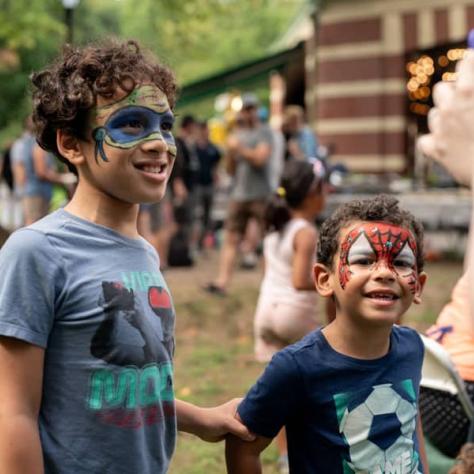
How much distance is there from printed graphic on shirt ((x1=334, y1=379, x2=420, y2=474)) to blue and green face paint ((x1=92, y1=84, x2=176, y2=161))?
769 millimetres

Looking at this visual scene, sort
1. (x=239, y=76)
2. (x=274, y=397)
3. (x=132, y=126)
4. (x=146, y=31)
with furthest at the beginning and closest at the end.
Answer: (x=146, y=31) → (x=239, y=76) → (x=274, y=397) → (x=132, y=126)

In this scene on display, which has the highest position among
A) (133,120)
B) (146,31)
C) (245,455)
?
(146,31)

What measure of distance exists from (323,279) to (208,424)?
1.57ft

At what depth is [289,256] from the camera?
480 cm

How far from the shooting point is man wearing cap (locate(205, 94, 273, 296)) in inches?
348

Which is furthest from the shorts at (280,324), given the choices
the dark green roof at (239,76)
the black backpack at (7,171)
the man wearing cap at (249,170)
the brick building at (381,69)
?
the dark green roof at (239,76)

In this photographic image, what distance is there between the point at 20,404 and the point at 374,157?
13.2 meters

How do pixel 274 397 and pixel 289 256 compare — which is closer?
pixel 274 397

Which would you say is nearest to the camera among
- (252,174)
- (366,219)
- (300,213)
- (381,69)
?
(366,219)

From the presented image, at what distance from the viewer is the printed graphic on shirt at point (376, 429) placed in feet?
7.46

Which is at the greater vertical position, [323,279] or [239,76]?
[239,76]

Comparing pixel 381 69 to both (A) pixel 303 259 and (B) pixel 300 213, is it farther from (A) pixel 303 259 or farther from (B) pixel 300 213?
(A) pixel 303 259

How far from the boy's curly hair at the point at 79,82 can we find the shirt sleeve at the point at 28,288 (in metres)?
0.29

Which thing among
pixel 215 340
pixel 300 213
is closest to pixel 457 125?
pixel 300 213
